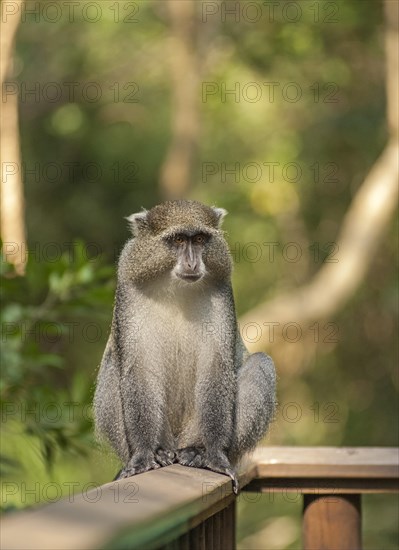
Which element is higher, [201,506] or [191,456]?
[201,506]

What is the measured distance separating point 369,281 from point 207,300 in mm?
11319

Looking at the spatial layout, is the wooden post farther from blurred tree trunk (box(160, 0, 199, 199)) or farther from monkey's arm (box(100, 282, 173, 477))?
blurred tree trunk (box(160, 0, 199, 199))

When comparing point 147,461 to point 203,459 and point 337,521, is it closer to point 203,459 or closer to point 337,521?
point 203,459

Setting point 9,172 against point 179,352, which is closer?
point 179,352

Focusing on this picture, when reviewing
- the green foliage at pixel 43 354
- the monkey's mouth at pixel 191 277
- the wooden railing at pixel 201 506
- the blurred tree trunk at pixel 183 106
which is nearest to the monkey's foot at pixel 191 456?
the wooden railing at pixel 201 506

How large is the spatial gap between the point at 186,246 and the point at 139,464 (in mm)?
1031

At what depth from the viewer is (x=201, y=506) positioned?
2.50 metres

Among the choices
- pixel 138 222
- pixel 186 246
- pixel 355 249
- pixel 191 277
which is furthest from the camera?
pixel 355 249

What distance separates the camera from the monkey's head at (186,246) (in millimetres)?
4596

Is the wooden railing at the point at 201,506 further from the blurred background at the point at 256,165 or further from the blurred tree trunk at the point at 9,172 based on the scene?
the blurred tree trunk at the point at 9,172

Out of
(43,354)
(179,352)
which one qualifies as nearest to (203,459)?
(179,352)

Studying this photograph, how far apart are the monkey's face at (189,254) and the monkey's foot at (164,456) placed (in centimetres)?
77

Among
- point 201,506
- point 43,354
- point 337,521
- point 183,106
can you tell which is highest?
point 183,106

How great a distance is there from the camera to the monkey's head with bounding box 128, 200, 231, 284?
4596 millimetres
